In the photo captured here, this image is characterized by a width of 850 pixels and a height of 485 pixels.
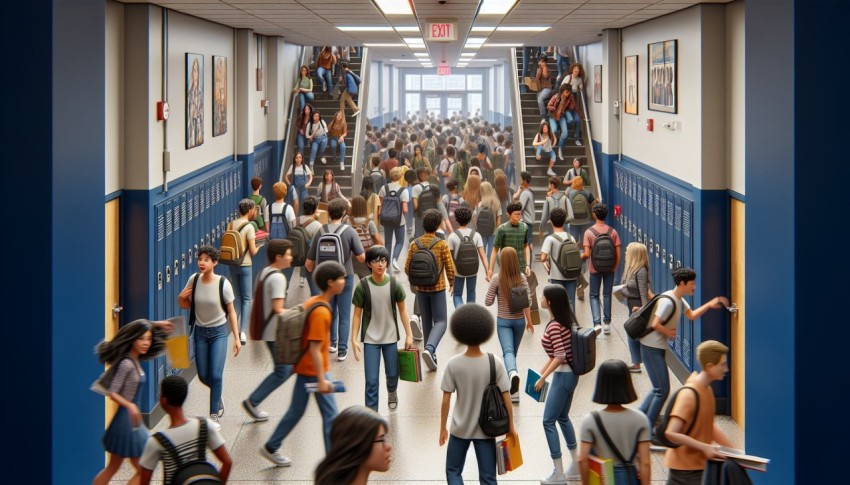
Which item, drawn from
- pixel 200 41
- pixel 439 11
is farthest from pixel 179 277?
pixel 439 11

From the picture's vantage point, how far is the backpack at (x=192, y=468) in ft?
17.2

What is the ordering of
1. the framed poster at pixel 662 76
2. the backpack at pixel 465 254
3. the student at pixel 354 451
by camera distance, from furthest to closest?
the framed poster at pixel 662 76, the backpack at pixel 465 254, the student at pixel 354 451

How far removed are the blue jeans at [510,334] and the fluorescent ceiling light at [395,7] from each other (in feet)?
12.8

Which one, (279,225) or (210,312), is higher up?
(279,225)

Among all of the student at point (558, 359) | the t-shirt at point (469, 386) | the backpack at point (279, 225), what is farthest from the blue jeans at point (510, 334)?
the backpack at point (279, 225)

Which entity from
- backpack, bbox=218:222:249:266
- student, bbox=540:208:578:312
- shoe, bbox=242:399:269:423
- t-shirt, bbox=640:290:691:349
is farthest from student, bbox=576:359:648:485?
backpack, bbox=218:222:249:266

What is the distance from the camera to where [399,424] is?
9.25m

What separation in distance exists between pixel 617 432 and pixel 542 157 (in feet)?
53.3

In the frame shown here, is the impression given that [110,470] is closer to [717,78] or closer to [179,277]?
[179,277]

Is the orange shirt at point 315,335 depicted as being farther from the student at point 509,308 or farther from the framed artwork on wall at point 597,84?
the framed artwork on wall at point 597,84

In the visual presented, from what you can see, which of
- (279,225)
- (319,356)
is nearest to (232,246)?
(279,225)

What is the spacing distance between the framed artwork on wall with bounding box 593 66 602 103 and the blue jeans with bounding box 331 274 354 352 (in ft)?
27.5

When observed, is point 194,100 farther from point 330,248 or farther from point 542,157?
point 542,157
